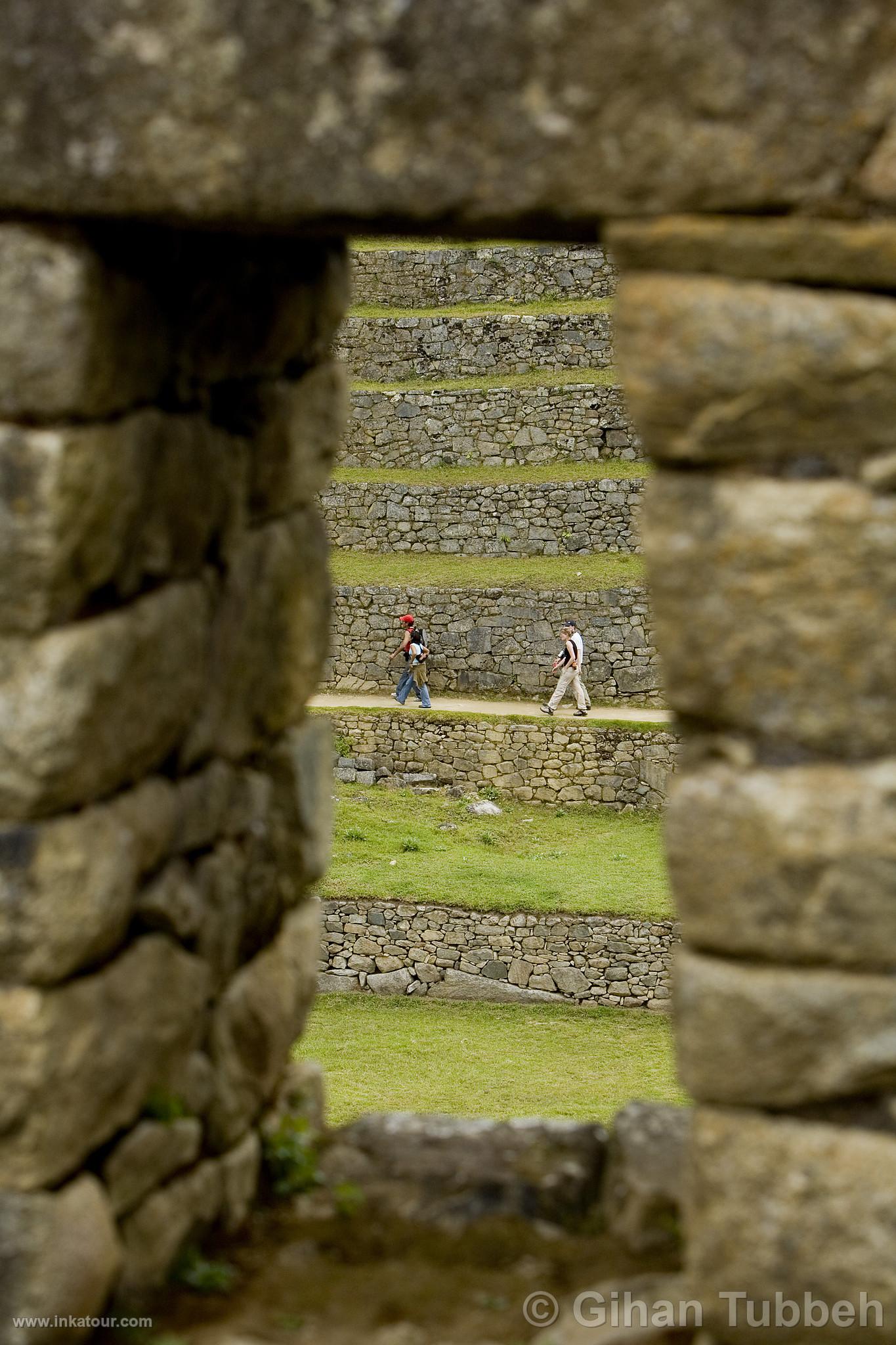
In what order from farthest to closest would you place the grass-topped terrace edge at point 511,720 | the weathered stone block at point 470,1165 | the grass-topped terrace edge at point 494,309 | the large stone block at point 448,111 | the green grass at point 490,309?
the green grass at point 490,309 → the grass-topped terrace edge at point 494,309 → the grass-topped terrace edge at point 511,720 → the weathered stone block at point 470,1165 → the large stone block at point 448,111

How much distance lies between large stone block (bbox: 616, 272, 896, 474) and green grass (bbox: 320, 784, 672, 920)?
14586 millimetres

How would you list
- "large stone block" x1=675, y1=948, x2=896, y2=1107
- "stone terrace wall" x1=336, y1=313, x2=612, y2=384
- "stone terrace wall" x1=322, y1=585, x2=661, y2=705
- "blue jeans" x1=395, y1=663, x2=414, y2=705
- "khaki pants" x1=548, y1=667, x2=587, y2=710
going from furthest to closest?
"stone terrace wall" x1=336, y1=313, x2=612, y2=384, "stone terrace wall" x1=322, y1=585, x2=661, y2=705, "blue jeans" x1=395, y1=663, x2=414, y2=705, "khaki pants" x1=548, y1=667, x2=587, y2=710, "large stone block" x1=675, y1=948, x2=896, y2=1107

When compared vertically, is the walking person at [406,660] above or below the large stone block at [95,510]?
below

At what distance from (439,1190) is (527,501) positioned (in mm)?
23119

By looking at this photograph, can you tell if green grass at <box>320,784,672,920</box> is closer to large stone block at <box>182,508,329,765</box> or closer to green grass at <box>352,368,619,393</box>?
green grass at <box>352,368,619,393</box>

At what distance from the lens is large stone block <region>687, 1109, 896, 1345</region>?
260 cm

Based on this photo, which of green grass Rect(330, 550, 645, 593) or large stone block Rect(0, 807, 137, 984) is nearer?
large stone block Rect(0, 807, 137, 984)

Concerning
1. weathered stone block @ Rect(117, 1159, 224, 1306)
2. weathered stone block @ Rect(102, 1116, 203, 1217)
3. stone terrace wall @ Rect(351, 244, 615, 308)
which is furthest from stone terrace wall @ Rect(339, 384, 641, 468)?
weathered stone block @ Rect(102, 1116, 203, 1217)

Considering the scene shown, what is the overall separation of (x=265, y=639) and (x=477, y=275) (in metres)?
27.4

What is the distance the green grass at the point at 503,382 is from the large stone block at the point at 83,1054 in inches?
988

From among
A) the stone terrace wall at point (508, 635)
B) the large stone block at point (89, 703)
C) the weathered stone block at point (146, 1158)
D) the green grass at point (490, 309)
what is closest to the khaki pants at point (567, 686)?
the stone terrace wall at point (508, 635)

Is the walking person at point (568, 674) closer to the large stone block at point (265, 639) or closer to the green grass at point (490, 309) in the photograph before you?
the green grass at point (490, 309)

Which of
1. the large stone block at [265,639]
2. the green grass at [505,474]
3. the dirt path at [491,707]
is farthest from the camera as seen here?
the green grass at [505,474]

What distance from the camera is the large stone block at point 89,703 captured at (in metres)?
2.77
